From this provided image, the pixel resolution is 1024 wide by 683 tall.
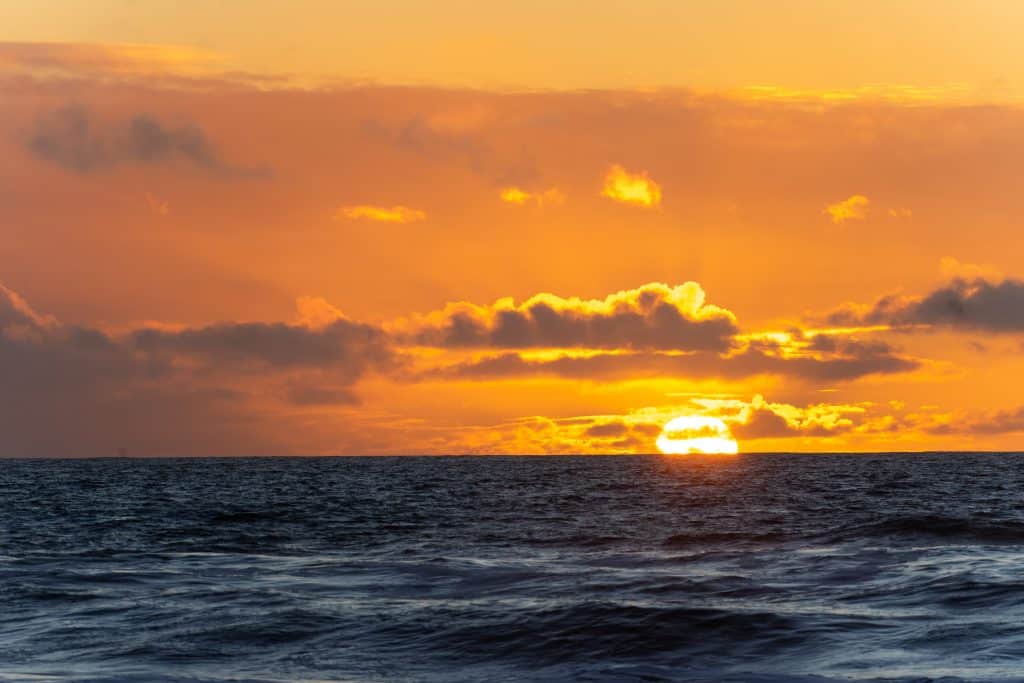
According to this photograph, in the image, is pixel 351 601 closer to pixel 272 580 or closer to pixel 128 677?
pixel 272 580

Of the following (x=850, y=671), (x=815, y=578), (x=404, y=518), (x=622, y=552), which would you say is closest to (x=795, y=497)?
(x=404, y=518)

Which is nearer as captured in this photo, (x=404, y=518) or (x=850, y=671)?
(x=850, y=671)

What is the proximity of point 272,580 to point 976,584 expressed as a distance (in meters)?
21.3

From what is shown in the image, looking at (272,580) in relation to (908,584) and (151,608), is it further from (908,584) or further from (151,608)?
(908,584)

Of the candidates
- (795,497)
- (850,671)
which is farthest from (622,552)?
(795,497)

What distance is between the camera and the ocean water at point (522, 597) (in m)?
25.1

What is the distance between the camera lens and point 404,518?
6544 centimetres

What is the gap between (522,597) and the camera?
3372cm

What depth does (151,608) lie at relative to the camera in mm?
32344

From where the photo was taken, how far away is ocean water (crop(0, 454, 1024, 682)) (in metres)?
25.1

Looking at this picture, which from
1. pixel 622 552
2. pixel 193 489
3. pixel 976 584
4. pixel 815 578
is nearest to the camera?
pixel 976 584

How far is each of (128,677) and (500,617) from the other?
9906mm

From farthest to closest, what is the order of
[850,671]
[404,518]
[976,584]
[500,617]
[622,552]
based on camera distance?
[404,518] < [622,552] < [976,584] < [500,617] < [850,671]

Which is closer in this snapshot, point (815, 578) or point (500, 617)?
point (500, 617)
